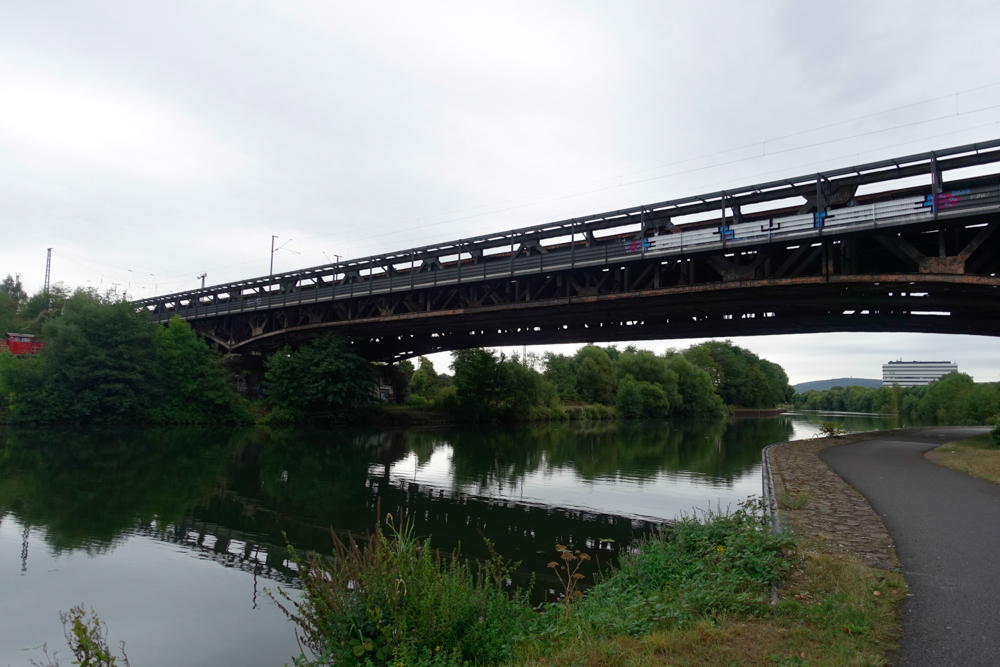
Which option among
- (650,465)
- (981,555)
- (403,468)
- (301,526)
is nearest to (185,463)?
(403,468)

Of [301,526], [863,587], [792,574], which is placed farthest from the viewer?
[301,526]

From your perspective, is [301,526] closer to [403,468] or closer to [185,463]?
[403,468]

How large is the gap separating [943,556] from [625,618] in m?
4.02

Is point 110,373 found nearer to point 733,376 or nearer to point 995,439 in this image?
point 995,439

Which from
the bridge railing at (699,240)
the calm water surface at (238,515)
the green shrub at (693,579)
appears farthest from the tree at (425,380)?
the green shrub at (693,579)

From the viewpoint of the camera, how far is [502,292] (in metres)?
33.4

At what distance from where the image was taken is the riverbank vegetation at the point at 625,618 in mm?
4156

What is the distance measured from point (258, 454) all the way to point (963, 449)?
26.2 metres

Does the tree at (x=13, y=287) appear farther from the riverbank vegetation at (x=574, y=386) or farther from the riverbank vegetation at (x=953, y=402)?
the riverbank vegetation at (x=953, y=402)

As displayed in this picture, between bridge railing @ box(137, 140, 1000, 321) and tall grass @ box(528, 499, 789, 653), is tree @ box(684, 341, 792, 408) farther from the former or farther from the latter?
tall grass @ box(528, 499, 789, 653)

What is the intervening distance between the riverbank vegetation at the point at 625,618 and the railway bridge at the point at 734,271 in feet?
52.7

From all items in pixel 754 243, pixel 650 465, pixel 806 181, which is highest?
pixel 806 181

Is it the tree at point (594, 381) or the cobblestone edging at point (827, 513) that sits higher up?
the tree at point (594, 381)

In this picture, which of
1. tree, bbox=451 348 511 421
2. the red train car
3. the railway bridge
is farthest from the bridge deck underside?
the red train car
